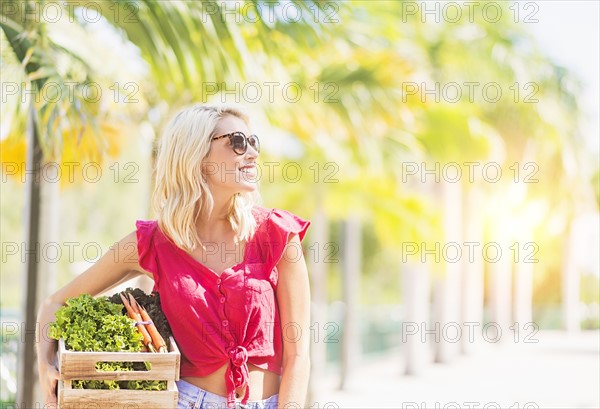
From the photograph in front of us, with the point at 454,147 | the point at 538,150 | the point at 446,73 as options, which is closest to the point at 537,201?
the point at 538,150

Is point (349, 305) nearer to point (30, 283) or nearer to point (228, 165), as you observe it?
point (30, 283)

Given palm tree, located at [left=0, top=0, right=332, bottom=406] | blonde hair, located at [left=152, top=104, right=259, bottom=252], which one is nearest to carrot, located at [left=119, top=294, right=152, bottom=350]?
blonde hair, located at [left=152, top=104, right=259, bottom=252]

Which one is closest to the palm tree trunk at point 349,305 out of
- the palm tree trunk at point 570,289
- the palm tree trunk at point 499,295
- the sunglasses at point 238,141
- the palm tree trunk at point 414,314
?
the palm tree trunk at point 414,314

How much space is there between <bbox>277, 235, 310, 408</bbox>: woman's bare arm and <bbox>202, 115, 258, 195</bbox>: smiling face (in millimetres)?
248

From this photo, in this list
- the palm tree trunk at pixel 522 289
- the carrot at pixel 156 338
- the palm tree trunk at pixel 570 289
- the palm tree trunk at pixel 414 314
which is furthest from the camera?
the palm tree trunk at pixel 570 289

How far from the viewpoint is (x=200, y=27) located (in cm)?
652

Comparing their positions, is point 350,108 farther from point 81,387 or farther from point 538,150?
point 538,150

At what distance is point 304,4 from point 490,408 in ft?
28.8

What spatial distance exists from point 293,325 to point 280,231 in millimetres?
298

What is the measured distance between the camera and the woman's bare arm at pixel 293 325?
326 centimetres

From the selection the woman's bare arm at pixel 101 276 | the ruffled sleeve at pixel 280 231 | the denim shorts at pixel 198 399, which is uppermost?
the ruffled sleeve at pixel 280 231

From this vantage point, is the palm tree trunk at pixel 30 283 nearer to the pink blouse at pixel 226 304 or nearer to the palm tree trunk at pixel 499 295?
the pink blouse at pixel 226 304

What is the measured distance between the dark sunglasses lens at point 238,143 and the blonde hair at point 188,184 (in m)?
0.08

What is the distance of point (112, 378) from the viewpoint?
294cm
